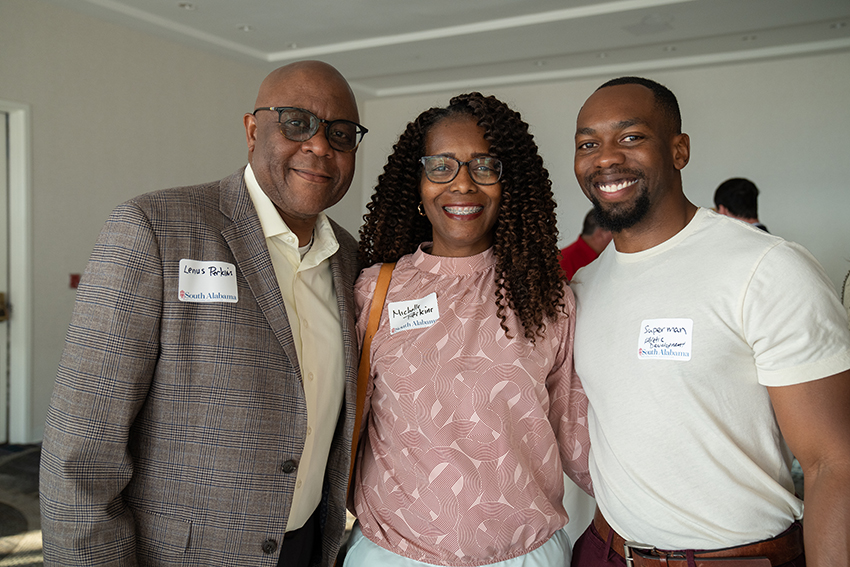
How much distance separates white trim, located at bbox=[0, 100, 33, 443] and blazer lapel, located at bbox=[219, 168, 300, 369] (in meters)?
5.02

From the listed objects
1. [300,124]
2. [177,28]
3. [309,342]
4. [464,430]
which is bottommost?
[464,430]

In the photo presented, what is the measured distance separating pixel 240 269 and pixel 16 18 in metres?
5.53

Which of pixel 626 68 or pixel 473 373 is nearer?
pixel 473 373

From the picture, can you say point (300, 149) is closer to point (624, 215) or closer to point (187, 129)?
point (624, 215)

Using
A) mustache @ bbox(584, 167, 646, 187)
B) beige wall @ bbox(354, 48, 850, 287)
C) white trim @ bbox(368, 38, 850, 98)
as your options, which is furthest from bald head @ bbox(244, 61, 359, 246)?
white trim @ bbox(368, 38, 850, 98)

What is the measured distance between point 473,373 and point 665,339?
0.51 meters

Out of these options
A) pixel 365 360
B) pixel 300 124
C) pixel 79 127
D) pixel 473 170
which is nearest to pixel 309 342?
pixel 365 360

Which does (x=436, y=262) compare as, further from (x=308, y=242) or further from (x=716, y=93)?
(x=716, y=93)

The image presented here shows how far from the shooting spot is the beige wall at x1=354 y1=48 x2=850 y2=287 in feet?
24.1

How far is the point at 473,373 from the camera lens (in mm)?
1717

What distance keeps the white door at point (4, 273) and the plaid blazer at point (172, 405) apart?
506 cm

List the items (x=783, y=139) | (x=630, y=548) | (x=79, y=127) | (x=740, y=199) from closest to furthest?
(x=630, y=548) → (x=740, y=199) → (x=79, y=127) → (x=783, y=139)

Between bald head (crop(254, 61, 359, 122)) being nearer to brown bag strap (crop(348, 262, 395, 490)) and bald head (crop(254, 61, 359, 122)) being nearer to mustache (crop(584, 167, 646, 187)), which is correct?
brown bag strap (crop(348, 262, 395, 490))

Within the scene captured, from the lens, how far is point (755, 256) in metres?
1.48
